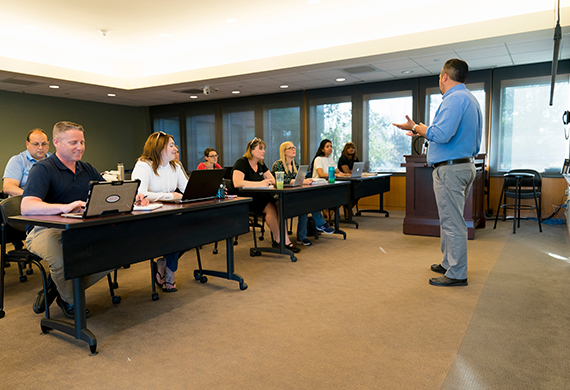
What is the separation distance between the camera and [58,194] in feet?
8.34

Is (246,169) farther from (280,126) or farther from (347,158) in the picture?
(280,126)

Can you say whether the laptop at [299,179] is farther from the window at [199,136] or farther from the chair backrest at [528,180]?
the window at [199,136]

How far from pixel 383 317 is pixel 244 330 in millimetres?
915

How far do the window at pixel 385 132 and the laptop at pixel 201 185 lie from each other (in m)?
5.62

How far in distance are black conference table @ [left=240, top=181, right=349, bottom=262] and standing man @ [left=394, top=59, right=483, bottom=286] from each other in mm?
1421

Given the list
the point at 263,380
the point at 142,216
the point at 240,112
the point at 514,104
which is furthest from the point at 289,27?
the point at 263,380

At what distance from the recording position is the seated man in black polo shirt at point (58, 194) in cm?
232

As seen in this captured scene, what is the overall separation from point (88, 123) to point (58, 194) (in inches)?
326

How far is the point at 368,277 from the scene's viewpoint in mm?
3533

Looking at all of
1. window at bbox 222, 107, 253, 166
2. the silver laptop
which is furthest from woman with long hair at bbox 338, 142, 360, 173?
window at bbox 222, 107, 253, 166

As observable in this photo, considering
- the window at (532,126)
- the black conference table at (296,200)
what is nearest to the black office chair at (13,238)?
the black conference table at (296,200)

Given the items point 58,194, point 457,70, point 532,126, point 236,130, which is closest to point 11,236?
point 58,194

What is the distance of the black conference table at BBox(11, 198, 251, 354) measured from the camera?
2123mm

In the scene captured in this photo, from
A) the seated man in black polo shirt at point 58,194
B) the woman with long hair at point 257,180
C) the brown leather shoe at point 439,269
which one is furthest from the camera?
the woman with long hair at point 257,180
